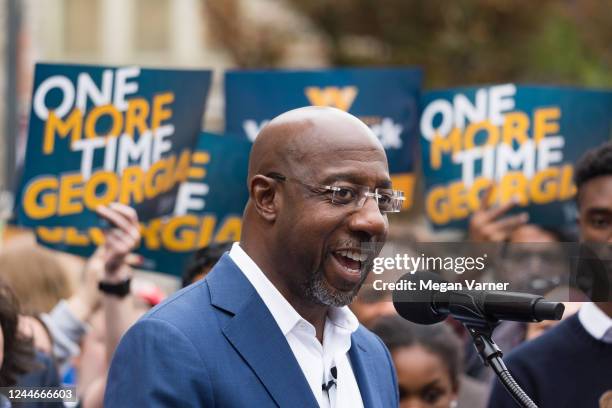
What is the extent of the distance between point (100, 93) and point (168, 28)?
823 inches

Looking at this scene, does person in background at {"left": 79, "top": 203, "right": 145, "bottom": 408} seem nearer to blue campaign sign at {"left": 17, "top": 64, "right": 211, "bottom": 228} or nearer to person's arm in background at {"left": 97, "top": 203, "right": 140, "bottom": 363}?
person's arm in background at {"left": 97, "top": 203, "right": 140, "bottom": 363}

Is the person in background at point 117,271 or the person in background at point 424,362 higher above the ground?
the person in background at point 117,271

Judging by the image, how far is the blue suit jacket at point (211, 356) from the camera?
9.07 feet

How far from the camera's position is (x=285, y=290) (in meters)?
3.03

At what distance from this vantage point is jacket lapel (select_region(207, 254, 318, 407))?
9.48 ft

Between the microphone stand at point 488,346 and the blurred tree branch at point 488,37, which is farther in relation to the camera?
the blurred tree branch at point 488,37

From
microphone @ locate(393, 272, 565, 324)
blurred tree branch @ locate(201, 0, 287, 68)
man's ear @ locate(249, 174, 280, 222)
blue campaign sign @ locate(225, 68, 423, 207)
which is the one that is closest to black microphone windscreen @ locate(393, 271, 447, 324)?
microphone @ locate(393, 272, 565, 324)

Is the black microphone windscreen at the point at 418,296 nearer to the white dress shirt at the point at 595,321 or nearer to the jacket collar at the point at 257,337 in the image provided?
the jacket collar at the point at 257,337

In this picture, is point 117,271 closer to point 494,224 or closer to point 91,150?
point 91,150

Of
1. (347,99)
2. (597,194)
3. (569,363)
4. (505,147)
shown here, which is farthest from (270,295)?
(347,99)

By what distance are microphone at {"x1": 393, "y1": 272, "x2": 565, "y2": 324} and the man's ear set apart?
372 millimetres

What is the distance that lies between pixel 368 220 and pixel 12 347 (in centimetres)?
181

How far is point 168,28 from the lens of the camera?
26.2m

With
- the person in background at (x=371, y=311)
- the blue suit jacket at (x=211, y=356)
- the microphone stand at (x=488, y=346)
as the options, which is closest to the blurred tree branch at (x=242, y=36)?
the person in background at (x=371, y=311)
